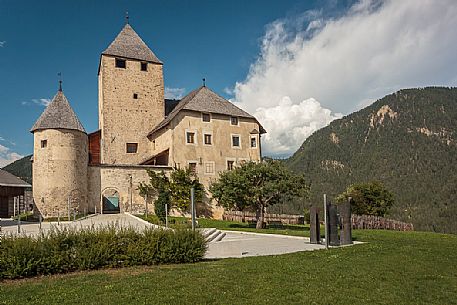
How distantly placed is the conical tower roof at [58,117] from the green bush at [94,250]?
2417cm

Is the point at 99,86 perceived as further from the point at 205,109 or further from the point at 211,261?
the point at 211,261

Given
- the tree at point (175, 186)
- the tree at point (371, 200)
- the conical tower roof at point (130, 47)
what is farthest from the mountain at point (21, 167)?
the tree at point (371, 200)

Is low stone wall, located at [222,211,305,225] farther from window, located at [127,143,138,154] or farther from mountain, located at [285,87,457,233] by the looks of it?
mountain, located at [285,87,457,233]

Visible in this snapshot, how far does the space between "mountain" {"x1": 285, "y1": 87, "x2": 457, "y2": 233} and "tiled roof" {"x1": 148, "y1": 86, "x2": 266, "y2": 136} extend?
5162 centimetres

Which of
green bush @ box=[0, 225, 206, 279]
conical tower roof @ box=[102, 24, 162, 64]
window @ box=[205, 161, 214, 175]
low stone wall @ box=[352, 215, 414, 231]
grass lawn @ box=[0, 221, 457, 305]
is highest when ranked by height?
conical tower roof @ box=[102, 24, 162, 64]

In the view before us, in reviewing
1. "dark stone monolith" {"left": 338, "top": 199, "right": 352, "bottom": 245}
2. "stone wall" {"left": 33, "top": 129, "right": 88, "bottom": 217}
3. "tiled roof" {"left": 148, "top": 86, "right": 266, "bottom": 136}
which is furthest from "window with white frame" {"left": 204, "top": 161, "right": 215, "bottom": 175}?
"dark stone monolith" {"left": 338, "top": 199, "right": 352, "bottom": 245}

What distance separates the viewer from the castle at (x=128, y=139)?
107 feet

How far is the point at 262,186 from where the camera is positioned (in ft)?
84.9

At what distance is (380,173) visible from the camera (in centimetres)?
11300

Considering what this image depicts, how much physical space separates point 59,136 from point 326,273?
1119 inches

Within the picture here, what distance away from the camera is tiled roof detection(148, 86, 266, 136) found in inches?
1540

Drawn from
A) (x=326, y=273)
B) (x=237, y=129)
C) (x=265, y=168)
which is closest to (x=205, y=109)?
(x=237, y=129)

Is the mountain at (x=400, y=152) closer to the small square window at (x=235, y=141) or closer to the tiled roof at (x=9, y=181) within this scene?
the small square window at (x=235, y=141)

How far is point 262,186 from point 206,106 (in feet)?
53.5
